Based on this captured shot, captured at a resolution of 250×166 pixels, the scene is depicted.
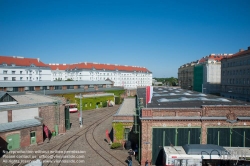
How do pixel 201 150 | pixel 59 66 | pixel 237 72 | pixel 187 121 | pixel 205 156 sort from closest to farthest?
pixel 205 156 < pixel 201 150 < pixel 187 121 < pixel 237 72 < pixel 59 66

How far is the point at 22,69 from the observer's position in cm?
6981

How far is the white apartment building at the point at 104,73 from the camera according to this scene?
8919 centimetres

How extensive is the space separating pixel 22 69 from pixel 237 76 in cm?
7557

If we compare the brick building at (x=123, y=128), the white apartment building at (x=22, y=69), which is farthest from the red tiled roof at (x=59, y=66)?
the brick building at (x=123, y=128)

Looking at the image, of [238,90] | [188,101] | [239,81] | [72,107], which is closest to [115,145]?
[188,101]

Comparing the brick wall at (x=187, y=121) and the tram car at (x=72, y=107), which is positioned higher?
the brick wall at (x=187, y=121)

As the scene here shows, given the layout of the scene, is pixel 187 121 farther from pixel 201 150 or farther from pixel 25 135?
pixel 25 135

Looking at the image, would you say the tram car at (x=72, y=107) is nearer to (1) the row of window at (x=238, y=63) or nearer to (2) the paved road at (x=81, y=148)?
(2) the paved road at (x=81, y=148)

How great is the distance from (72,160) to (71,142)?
4.97 m

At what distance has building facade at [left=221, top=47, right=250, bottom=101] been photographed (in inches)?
2028

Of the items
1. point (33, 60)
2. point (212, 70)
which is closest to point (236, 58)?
point (212, 70)

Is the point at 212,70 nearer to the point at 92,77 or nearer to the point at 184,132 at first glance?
the point at 92,77

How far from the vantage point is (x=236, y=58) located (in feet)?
188

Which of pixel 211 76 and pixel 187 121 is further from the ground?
pixel 211 76
